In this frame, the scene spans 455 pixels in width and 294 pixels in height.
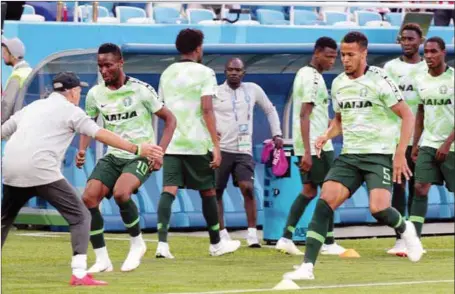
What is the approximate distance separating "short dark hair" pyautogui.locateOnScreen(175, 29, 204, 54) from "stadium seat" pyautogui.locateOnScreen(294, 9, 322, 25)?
8.16 metres

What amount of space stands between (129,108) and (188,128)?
176 cm

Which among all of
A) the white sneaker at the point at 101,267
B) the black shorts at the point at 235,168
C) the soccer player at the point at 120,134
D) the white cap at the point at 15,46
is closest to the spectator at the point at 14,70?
the white cap at the point at 15,46

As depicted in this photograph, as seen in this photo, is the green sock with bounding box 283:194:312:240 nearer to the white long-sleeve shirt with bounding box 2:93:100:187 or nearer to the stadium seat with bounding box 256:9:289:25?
the white long-sleeve shirt with bounding box 2:93:100:187

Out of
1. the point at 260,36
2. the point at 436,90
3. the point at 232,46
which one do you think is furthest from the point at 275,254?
the point at 260,36

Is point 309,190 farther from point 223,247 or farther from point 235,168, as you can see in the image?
point 235,168

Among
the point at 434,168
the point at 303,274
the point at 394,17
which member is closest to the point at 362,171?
the point at 303,274

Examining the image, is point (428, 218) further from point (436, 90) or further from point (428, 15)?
point (436, 90)

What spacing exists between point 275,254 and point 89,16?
6.09m

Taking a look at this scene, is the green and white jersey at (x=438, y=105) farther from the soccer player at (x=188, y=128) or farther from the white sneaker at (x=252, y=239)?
the white sneaker at (x=252, y=239)

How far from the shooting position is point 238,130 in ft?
59.6

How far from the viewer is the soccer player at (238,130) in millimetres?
18031

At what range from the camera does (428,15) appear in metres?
22.1

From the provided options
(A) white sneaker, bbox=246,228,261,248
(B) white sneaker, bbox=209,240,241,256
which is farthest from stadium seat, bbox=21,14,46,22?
(B) white sneaker, bbox=209,240,241,256

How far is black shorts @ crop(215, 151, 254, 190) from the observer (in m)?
18.0
